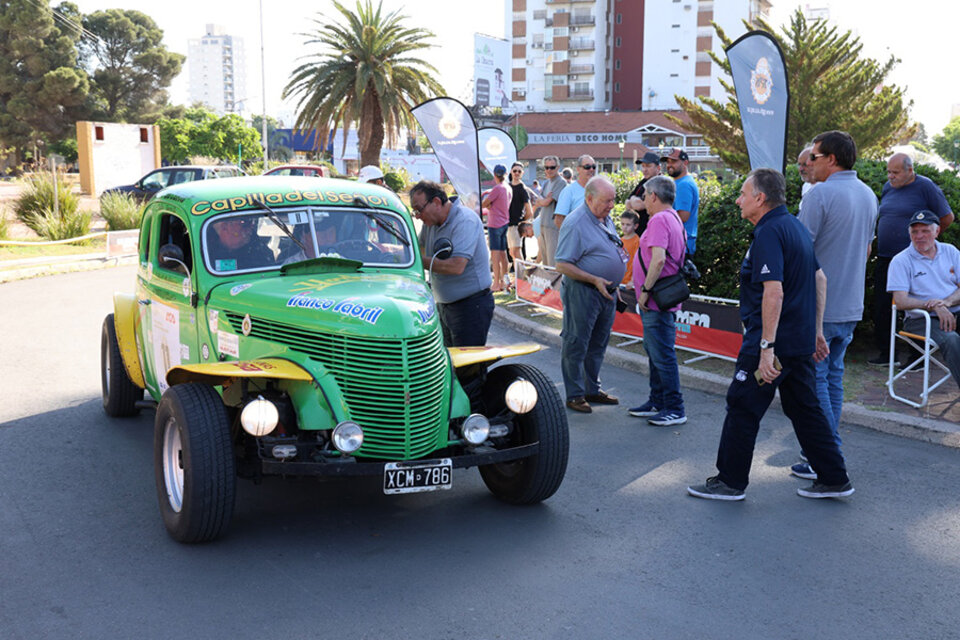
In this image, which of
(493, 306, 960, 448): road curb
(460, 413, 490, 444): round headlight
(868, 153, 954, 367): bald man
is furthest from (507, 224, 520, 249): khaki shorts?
(460, 413, 490, 444): round headlight

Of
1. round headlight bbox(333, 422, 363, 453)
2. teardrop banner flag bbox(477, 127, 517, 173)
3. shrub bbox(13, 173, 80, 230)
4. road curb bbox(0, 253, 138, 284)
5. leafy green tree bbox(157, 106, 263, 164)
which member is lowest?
road curb bbox(0, 253, 138, 284)

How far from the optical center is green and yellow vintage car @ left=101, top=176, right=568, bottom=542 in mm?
4441

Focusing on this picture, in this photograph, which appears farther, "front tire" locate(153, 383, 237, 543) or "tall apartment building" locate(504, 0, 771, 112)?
"tall apartment building" locate(504, 0, 771, 112)

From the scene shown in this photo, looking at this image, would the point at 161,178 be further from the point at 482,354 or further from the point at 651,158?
the point at 482,354

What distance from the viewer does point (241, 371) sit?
4.40 meters

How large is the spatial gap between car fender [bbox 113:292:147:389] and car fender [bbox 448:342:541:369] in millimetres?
2725

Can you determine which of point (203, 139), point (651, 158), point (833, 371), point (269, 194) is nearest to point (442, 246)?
point (269, 194)

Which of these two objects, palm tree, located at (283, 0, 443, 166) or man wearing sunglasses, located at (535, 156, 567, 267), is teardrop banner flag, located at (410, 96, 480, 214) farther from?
palm tree, located at (283, 0, 443, 166)

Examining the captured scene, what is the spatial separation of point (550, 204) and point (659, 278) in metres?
6.79

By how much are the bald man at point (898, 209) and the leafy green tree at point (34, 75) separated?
74337 millimetres

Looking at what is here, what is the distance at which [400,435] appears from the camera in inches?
181

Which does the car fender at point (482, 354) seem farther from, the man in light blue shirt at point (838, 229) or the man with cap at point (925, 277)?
the man with cap at point (925, 277)

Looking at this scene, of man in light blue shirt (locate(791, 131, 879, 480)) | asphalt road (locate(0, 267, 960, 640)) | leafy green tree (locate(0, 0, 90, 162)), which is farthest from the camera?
leafy green tree (locate(0, 0, 90, 162))

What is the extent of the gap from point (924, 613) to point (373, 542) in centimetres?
268
